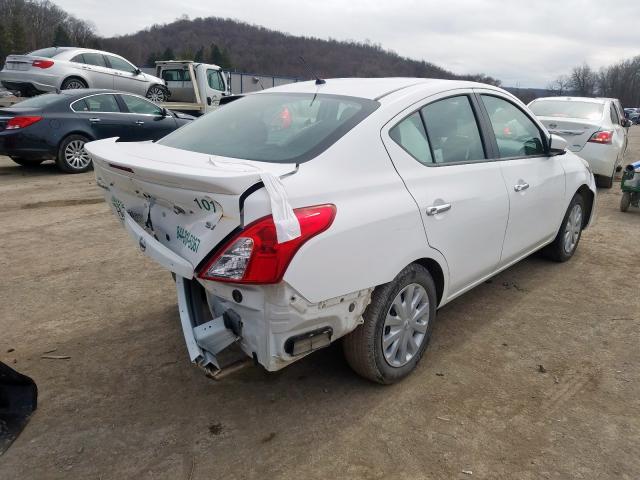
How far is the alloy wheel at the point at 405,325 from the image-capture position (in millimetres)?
2746

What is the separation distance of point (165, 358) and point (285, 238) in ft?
5.07

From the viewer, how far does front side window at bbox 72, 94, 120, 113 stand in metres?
9.16

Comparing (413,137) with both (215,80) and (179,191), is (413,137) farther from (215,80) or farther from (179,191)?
(215,80)

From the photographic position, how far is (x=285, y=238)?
81.2 inches

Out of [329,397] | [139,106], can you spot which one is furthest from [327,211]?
[139,106]

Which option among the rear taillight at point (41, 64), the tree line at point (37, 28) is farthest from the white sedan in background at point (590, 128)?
the tree line at point (37, 28)

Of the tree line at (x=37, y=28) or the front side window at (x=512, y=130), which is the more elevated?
the tree line at (x=37, y=28)

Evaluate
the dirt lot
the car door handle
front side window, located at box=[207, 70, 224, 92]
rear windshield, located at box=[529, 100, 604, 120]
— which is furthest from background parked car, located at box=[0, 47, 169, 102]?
the car door handle

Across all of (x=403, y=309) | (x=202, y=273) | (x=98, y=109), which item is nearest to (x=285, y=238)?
(x=202, y=273)

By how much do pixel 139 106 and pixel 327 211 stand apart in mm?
9007

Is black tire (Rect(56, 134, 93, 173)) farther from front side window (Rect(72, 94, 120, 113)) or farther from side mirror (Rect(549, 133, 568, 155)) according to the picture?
side mirror (Rect(549, 133, 568, 155))

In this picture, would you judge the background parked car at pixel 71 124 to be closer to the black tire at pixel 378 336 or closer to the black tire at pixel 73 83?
the black tire at pixel 73 83

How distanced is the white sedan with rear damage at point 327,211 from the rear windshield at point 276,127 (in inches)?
0.5

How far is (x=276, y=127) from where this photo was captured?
289cm
